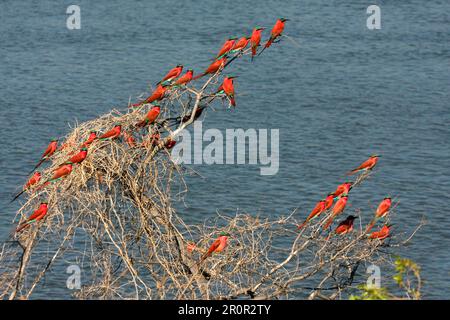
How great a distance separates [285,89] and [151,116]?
2566 cm

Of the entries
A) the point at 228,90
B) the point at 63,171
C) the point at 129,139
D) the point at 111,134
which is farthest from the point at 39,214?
the point at 228,90

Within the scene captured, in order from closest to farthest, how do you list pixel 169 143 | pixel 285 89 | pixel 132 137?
pixel 132 137
pixel 169 143
pixel 285 89

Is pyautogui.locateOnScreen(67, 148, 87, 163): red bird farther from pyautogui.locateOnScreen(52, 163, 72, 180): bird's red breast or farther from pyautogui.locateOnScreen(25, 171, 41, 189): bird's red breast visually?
pyautogui.locateOnScreen(25, 171, 41, 189): bird's red breast

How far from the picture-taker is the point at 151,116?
1554cm

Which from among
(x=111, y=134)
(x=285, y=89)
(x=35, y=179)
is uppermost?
(x=111, y=134)

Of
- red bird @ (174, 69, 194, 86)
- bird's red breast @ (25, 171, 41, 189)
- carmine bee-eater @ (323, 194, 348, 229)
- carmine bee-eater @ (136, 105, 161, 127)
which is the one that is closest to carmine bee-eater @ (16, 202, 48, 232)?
bird's red breast @ (25, 171, 41, 189)

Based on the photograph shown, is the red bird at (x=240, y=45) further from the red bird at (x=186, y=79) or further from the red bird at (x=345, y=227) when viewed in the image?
the red bird at (x=345, y=227)

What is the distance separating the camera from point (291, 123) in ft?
121

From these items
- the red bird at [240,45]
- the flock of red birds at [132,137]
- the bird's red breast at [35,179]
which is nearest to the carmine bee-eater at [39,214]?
the flock of red birds at [132,137]

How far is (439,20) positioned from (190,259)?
3781 cm

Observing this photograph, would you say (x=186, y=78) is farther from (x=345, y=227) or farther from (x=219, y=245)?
(x=345, y=227)

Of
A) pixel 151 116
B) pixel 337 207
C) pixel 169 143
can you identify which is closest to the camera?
pixel 151 116
